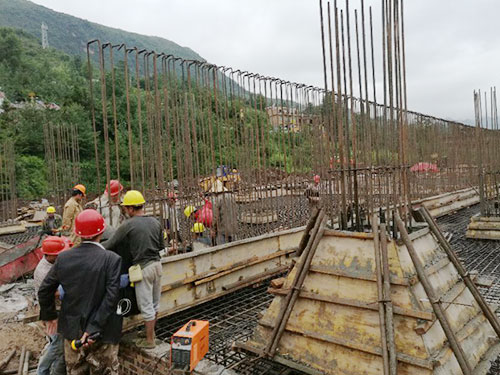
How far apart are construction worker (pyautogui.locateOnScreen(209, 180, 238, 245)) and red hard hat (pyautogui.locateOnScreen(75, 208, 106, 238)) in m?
2.90

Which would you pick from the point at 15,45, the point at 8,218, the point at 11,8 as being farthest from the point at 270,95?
the point at 11,8

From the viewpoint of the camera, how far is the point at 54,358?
13.5 feet

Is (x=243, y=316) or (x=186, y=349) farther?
(x=243, y=316)

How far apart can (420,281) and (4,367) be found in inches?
214

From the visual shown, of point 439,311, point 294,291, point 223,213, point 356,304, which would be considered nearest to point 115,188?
point 223,213

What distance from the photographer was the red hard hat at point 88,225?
11.5ft

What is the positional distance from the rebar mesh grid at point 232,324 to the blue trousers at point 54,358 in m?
1.11

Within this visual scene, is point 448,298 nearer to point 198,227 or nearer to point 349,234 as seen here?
point 349,234

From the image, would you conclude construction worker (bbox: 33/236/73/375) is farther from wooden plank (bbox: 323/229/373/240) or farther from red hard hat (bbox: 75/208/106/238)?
wooden plank (bbox: 323/229/373/240)

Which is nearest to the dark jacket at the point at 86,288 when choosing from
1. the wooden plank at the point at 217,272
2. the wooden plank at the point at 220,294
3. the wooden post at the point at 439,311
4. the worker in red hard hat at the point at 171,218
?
the wooden plank at the point at 220,294

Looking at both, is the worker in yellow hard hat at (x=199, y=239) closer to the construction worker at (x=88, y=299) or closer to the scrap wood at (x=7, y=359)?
the construction worker at (x=88, y=299)

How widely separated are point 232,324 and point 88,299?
6.99 ft

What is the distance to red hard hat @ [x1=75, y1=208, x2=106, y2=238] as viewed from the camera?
138 inches

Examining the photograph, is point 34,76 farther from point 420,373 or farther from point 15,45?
point 420,373
